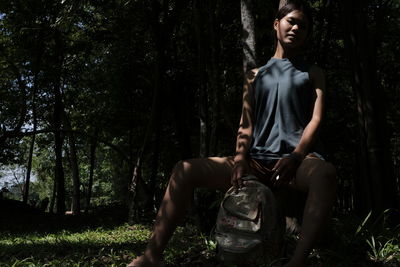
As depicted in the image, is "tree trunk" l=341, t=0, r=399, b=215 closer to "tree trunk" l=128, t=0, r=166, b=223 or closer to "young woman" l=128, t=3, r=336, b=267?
"young woman" l=128, t=3, r=336, b=267

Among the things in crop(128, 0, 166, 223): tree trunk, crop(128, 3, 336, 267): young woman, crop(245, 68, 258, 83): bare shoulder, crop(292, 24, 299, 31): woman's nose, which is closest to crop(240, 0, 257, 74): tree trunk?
crop(245, 68, 258, 83): bare shoulder

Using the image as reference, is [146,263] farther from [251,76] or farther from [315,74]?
[315,74]

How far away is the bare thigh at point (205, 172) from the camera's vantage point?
2.90 meters

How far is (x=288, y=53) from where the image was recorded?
10.7 feet

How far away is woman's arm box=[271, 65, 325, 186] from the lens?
8.98 feet

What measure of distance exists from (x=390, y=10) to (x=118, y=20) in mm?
6915

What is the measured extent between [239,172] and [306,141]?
18.5 inches

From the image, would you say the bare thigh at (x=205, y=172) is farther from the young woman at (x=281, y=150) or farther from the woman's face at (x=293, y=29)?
the woman's face at (x=293, y=29)

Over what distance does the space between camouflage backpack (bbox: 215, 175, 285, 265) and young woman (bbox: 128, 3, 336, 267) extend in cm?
13

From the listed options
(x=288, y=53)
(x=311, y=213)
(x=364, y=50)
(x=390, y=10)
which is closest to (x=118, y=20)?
(x=390, y=10)

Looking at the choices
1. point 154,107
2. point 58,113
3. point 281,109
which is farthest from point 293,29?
point 58,113

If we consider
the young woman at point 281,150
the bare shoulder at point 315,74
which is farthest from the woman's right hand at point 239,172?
the bare shoulder at point 315,74

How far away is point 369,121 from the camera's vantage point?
498cm

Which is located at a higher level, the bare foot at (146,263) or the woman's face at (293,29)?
the woman's face at (293,29)
